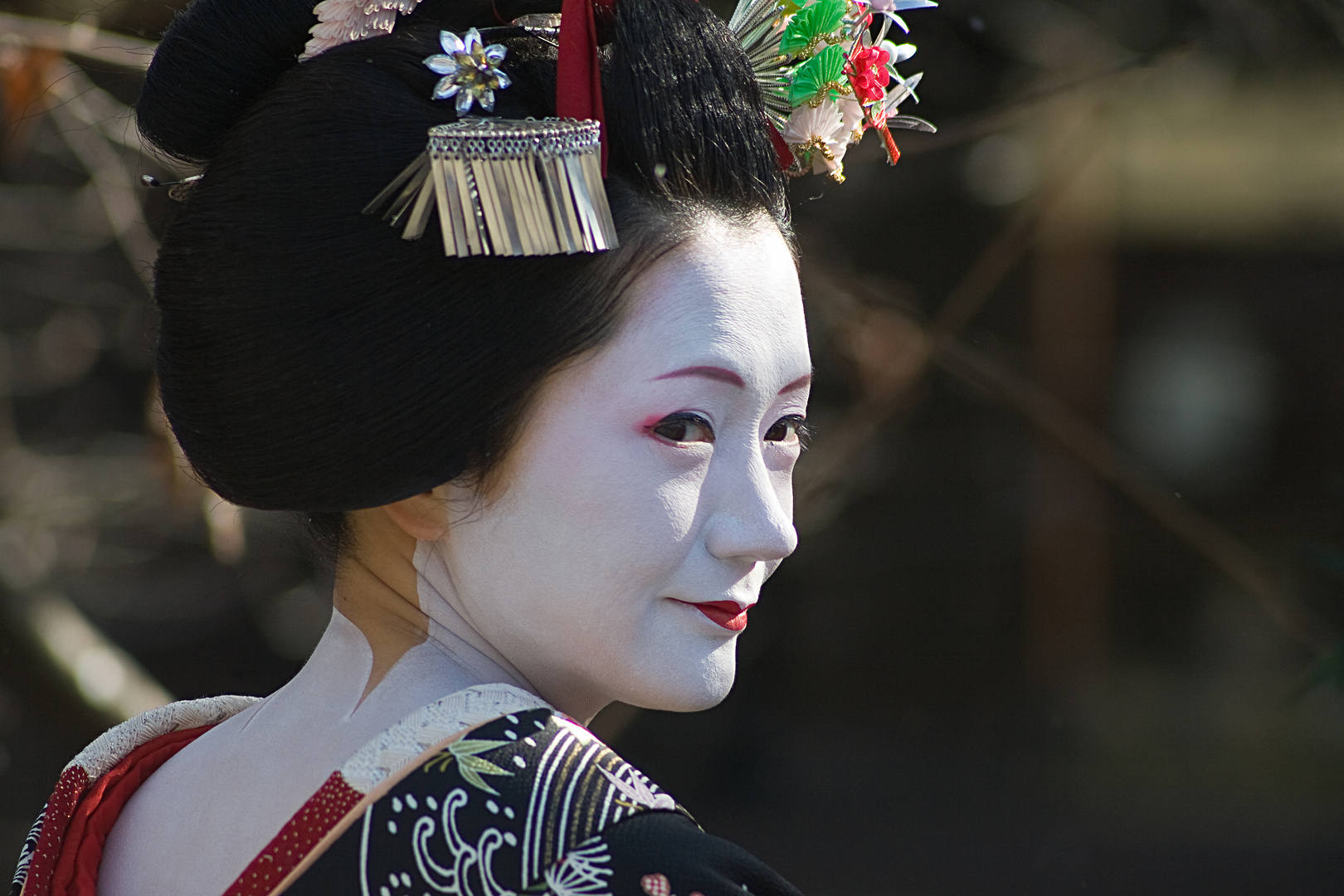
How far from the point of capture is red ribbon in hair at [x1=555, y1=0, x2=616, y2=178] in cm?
107

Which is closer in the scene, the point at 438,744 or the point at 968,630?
the point at 438,744

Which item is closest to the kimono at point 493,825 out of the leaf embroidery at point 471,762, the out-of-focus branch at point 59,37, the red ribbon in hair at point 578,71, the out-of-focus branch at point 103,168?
the leaf embroidery at point 471,762

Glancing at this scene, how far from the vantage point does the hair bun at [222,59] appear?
117cm

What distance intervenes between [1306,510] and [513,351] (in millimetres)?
5018

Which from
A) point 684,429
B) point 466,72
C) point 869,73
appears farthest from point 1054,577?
point 466,72

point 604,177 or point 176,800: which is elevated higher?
point 604,177

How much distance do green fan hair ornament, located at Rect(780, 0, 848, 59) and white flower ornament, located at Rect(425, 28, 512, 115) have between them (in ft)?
1.16

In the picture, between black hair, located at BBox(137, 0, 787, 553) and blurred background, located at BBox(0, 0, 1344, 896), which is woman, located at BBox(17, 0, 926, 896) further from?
blurred background, located at BBox(0, 0, 1344, 896)

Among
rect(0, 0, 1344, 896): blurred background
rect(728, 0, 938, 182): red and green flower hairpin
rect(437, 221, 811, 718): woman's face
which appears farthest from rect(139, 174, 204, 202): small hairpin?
rect(0, 0, 1344, 896): blurred background

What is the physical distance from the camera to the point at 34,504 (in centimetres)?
293

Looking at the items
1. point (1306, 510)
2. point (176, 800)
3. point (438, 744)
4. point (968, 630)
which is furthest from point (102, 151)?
point (1306, 510)

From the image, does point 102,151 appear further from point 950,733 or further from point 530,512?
point 950,733

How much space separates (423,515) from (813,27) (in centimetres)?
60

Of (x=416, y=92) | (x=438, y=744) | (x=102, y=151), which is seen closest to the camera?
(x=438, y=744)
